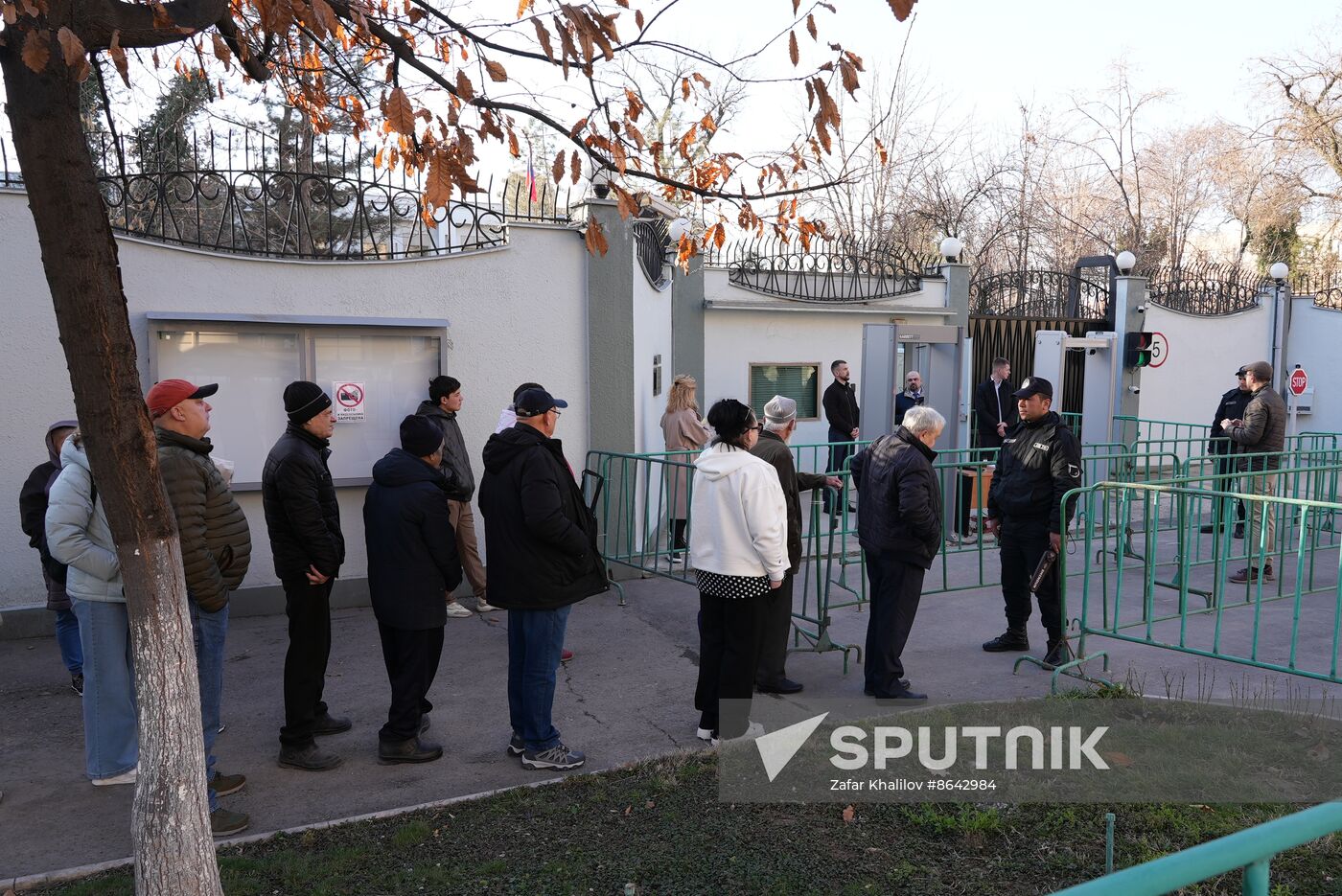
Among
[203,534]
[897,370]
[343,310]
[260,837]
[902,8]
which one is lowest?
[260,837]

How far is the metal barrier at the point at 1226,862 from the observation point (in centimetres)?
146

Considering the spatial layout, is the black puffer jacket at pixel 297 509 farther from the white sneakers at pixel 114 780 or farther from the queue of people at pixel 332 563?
the white sneakers at pixel 114 780

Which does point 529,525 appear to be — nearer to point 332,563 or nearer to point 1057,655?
point 332,563

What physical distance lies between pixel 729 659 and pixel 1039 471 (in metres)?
2.61

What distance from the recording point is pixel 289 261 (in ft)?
24.5

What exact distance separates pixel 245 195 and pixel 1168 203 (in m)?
32.6

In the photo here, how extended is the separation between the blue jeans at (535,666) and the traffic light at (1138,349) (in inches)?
499

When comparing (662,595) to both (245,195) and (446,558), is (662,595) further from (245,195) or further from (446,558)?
(245,195)

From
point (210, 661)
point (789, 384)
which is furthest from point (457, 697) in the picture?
point (789, 384)

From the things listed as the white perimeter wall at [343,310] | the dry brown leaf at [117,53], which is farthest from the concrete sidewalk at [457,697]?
the dry brown leaf at [117,53]

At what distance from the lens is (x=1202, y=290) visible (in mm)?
17453

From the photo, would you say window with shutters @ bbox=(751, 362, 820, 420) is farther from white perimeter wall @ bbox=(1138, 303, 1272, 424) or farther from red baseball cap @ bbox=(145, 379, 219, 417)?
red baseball cap @ bbox=(145, 379, 219, 417)

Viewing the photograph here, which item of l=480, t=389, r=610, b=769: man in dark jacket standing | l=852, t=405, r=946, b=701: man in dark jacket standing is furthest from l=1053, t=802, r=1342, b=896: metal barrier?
l=852, t=405, r=946, b=701: man in dark jacket standing

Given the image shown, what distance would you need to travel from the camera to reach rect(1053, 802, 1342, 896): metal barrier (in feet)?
4.78
